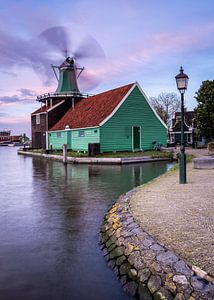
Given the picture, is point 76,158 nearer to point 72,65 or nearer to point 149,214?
point 149,214

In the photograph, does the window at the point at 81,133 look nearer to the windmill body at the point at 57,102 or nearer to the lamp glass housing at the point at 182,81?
the windmill body at the point at 57,102

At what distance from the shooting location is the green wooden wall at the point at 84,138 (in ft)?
87.6

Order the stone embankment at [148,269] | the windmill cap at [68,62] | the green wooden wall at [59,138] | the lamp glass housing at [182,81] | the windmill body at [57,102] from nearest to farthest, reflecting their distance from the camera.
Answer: the stone embankment at [148,269] → the lamp glass housing at [182,81] → the green wooden wall at [59,138] → the windmill body at [57,102] → the windmill cap at [68,62]

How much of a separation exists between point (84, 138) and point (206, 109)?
12769 millimetres

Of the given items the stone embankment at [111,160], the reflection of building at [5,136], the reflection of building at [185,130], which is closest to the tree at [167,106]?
the reflection of building at [185,130]

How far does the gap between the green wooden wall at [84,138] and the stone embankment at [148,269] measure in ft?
67.6

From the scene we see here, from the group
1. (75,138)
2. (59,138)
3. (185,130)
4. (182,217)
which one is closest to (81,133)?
(75,138)

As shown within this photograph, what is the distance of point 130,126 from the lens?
28.0 m

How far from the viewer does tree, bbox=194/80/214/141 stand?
32.3m

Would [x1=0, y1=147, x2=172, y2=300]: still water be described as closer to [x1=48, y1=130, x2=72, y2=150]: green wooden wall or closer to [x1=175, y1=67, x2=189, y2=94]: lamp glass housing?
[x1=175, y1=67, x2=189, y2=94]: lamp glass housing

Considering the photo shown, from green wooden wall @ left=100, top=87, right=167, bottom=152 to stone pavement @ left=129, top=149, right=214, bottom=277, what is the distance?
16.6m

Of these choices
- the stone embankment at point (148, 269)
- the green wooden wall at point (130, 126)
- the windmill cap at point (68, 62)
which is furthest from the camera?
the windmill cap at point (68, 62)

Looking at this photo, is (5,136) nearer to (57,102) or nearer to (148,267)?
(57,102)

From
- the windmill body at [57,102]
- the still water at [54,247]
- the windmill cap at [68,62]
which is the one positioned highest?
the windmill cap at [68,62]
